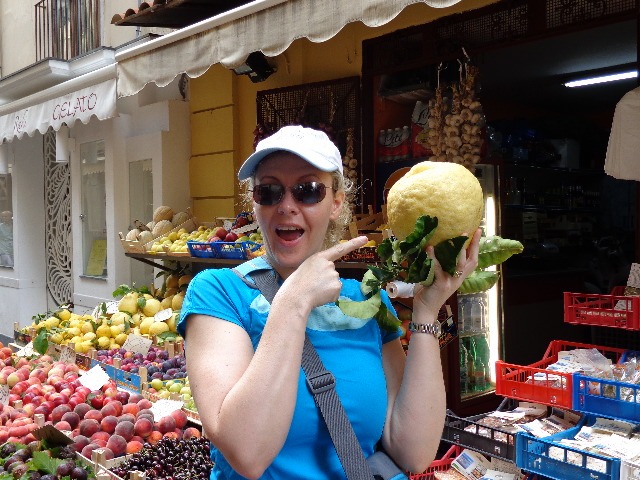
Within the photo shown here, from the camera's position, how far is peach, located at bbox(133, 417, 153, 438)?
12.2ft

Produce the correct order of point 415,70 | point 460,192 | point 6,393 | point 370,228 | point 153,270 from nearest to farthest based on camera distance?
point 460,192
point 6,393
point 370,228
point 415,70
point 153,270

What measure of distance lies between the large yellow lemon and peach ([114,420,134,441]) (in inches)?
104

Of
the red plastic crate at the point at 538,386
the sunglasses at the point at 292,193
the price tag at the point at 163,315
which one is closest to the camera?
the sunglasses at the point at 292,193

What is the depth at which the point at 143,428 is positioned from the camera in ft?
12.2

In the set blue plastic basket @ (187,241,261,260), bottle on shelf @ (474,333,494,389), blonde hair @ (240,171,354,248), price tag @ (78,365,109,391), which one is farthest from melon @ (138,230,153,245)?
blonde hair @ (240,171,354,248)

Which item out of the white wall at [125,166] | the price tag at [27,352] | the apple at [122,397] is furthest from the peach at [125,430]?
the white wall at [125,166]

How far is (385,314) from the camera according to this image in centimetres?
169

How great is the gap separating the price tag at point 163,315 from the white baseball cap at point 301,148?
15.5 feet

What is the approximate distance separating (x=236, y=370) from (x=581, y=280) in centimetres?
668

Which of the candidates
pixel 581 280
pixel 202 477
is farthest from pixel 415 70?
pixel 202 477

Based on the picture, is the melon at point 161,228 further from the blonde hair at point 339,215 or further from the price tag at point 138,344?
the blonde hair at point 339,215

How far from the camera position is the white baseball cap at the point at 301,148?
59.9 inches

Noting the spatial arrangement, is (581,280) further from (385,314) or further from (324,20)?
(385,314)

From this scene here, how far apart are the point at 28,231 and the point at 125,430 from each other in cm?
788
